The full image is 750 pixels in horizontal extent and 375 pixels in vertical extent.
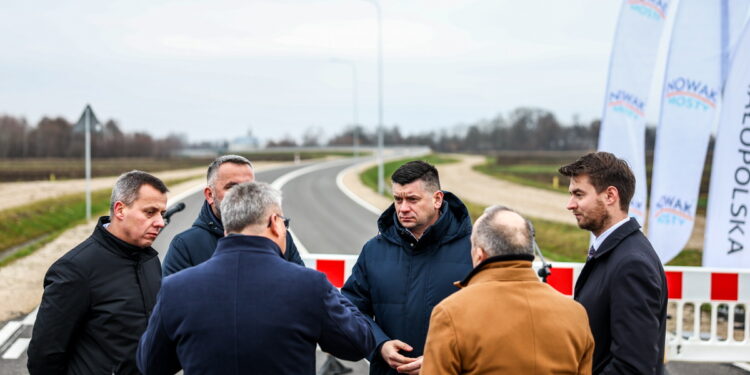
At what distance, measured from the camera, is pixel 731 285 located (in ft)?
19.4

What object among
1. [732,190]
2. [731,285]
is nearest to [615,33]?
[732,190]

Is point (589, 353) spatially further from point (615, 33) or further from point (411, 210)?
point (615, 33)

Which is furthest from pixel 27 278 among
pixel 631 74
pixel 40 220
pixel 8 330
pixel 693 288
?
pixel 693 288

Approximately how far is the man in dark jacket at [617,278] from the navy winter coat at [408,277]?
0.64 m

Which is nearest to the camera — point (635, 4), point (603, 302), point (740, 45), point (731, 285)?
point (603, 302)

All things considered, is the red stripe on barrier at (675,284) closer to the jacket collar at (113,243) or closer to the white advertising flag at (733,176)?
the white advertising flag at (733,176)

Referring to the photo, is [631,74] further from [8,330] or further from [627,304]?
[8,330]

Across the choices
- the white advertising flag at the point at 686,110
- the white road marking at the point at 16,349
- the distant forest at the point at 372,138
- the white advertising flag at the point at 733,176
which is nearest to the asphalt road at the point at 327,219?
the white advertising flag at the point at 686,110

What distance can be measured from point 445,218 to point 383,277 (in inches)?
18.4

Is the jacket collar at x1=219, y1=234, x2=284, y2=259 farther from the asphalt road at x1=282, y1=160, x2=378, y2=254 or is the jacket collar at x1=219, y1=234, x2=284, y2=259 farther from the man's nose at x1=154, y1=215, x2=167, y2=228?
the asphalt road at x1=282, y1=160, x2=378, y2=254

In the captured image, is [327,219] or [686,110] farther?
[327,219]

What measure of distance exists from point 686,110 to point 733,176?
37.4 inches

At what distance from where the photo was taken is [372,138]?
125938mm

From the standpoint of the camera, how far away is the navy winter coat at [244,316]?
2332 mm
